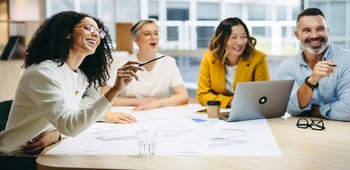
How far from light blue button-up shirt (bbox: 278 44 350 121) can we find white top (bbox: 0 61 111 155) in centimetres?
119

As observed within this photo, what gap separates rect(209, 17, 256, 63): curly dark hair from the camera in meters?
2.94

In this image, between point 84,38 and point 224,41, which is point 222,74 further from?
point 84,38

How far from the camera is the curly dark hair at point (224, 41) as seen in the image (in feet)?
9.64

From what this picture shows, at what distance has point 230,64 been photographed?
3.00 metres

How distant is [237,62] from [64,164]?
169cm

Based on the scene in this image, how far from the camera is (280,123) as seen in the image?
7.36 feet

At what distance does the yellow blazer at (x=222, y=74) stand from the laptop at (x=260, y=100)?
0.52 meters

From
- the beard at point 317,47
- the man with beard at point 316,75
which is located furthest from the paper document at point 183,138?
the beard at point 317,47

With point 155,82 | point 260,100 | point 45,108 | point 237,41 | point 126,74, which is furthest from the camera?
point 155,82

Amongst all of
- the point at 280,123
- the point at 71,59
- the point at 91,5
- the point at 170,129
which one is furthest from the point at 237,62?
the point at 91,5

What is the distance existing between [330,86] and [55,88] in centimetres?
146

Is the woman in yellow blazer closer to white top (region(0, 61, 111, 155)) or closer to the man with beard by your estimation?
the man with beard

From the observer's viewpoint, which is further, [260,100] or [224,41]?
[224,41]

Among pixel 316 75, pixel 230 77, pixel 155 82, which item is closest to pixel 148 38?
pixel 155 82
